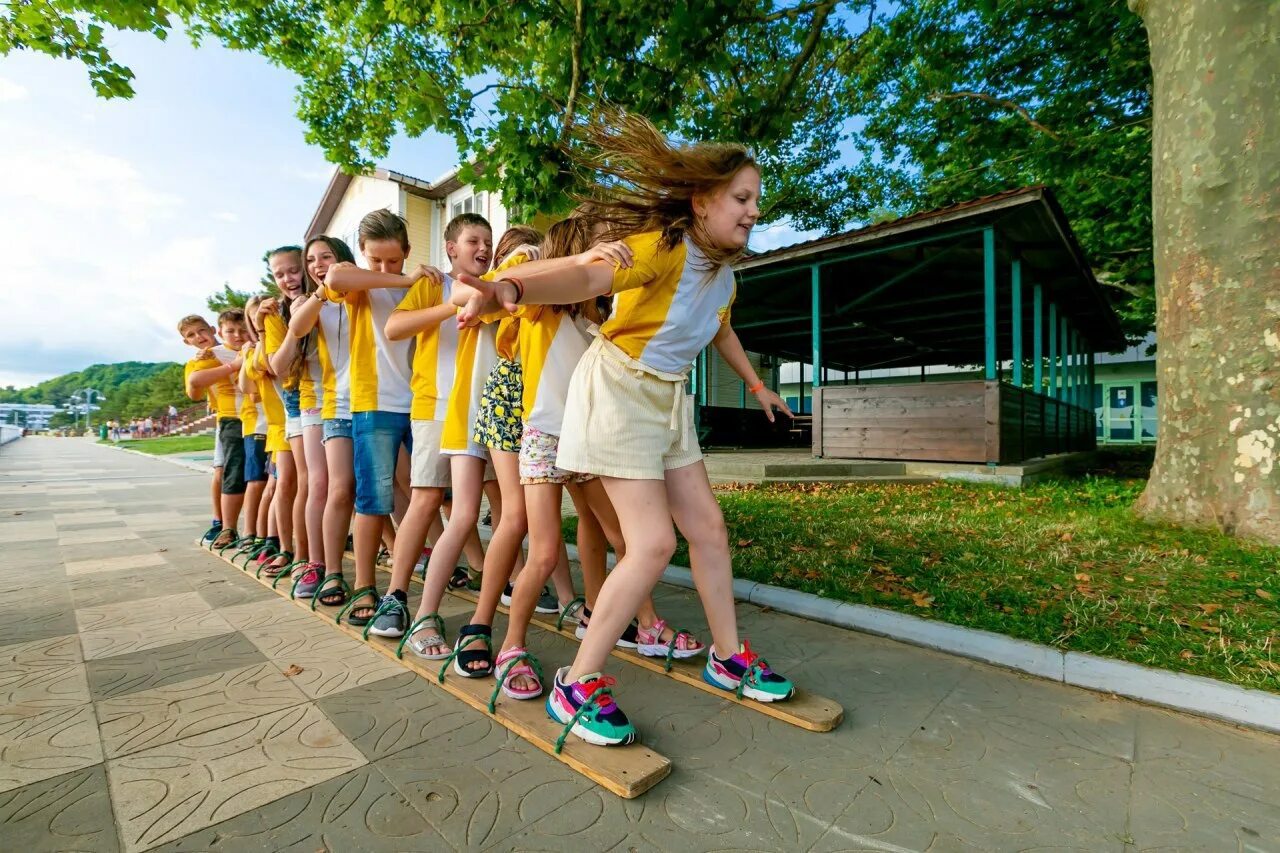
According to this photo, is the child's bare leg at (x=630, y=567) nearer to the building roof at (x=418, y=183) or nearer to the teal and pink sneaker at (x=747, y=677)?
the teal and pink sneaker at (x=747, y=677)

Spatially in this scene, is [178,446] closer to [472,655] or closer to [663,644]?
[472,655]

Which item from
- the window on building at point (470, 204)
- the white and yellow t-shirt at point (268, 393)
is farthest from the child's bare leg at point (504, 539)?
the window on building at point (470, 204)

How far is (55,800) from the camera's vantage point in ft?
5.36

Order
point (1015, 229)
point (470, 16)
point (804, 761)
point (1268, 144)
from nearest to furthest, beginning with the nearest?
1. point (804, 761)
2. point (1268, 144)
3. point (470, 16)
4. point (1015, 229)

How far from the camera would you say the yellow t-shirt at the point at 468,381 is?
274 cm

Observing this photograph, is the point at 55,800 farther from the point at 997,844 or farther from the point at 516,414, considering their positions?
the point at 997,844

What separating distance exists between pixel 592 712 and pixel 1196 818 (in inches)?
65.7

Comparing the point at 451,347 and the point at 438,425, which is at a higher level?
the point at 451,347

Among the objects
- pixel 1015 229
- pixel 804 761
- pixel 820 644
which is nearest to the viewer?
pixel 804 761

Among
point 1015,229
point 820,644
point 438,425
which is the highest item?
point 1015,229

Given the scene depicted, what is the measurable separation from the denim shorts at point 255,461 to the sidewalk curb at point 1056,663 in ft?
14.4

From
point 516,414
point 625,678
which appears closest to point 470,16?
point 516,414

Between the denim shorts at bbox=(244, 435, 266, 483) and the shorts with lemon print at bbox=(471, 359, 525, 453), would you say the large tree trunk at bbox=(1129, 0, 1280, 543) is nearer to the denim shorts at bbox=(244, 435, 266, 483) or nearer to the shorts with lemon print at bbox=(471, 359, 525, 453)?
the shorts with lemon print at bbox=(471, 359, 525, 453)

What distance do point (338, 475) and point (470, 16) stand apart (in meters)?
5.17
